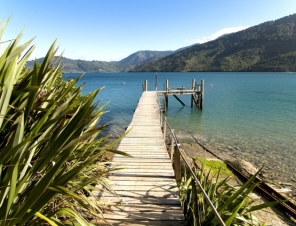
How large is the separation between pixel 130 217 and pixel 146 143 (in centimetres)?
411

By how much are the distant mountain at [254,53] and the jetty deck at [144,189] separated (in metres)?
144

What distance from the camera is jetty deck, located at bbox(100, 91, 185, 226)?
3.36 meters

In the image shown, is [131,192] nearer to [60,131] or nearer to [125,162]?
[125,162]

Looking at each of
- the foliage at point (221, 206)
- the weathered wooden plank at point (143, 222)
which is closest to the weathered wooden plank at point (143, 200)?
the foliage at point (221, 206)

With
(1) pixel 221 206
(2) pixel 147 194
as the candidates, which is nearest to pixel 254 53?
(2) pixel 147 194

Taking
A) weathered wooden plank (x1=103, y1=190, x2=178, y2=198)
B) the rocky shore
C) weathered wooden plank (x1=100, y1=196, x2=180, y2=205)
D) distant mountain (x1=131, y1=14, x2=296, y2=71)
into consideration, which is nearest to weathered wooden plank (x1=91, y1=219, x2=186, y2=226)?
weathered wooden plank (x1=100, y1=196, x2=180, y2=205)

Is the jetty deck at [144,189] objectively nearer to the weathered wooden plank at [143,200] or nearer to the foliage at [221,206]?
the weathered wooden plank at [143,200]

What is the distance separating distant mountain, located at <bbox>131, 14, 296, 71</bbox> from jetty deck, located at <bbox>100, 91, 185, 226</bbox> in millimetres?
144062

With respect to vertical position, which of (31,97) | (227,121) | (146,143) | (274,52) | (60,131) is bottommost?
(227,121)

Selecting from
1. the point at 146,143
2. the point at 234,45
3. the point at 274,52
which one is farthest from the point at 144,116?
the point at 234,45

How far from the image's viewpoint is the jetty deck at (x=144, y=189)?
132 inches

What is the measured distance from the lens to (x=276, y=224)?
19.1 feet

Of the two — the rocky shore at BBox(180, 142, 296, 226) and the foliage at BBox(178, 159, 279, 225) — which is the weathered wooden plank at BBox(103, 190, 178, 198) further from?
the rocky shore at BBox(180, 142, 296, 226)

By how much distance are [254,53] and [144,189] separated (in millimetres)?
172064
